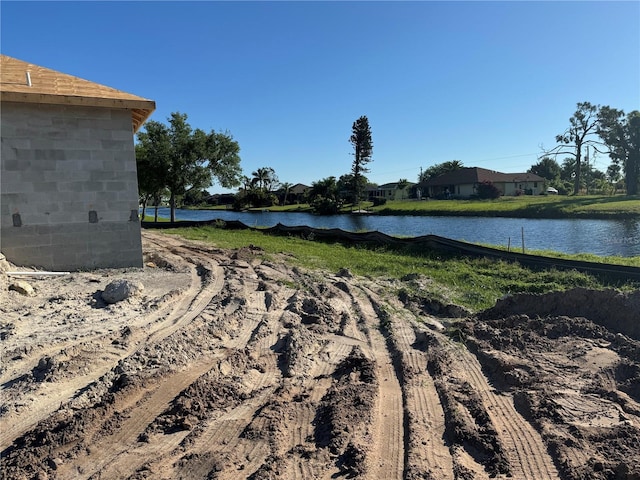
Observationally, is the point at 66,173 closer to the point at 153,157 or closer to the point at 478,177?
the point at 153,157

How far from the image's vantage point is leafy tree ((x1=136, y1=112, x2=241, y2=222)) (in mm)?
28062

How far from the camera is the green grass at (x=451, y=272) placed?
9820mm

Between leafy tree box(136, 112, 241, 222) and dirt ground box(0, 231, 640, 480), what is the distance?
21.8m

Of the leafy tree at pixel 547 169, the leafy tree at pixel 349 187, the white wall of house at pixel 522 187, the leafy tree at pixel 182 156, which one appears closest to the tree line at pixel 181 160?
the leafy tree at pixel 182 156

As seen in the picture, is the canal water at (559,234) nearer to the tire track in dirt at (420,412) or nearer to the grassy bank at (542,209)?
the grassy bank at (542,209)

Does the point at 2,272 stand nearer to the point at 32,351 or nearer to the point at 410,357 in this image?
the point at 32,351

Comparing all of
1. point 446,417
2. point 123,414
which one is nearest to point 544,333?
point 446,417

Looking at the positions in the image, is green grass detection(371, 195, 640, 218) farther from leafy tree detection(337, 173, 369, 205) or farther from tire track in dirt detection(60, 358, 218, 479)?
tire track in dirt detection(60, 358, 218, 479)

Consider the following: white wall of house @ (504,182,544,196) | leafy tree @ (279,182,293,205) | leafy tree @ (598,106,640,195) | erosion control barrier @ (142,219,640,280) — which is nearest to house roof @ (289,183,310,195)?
leafy tree @ (279,182,293,205)

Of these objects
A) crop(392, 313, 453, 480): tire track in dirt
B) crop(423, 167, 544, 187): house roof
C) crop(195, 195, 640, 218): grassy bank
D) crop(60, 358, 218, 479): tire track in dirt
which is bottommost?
crop(392, 313, 453, 480): tire track in dirt

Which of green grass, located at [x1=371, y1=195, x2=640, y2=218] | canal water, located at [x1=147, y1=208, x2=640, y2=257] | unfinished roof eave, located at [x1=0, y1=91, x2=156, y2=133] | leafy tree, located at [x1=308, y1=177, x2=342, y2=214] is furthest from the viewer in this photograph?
leafy tree, located at [x1=308, y1=177, x2=342, y2=214]

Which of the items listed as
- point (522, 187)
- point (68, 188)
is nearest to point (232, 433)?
point (68, 188)

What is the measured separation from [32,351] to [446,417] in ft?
15.5

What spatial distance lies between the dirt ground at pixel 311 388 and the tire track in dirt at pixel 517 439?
0.05 ft
